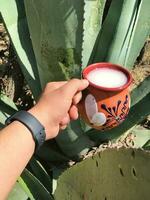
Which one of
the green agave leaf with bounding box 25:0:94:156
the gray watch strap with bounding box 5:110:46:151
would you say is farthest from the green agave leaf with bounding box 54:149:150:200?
the green agave leaf with bounding box 25:0:94:156

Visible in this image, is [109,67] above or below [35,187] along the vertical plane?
above

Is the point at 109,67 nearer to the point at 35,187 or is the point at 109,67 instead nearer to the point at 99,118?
the point at 99,118

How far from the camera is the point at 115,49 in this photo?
170 cm

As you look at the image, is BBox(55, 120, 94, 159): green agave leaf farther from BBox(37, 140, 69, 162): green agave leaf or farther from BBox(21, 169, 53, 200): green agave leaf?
BBox(21, 169, 53, 200): green agave leaf

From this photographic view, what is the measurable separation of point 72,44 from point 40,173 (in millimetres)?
492

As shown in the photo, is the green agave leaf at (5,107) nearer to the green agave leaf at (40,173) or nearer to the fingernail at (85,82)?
the green agave leaf at (40,173)

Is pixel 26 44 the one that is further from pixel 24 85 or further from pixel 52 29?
pixel 24 85

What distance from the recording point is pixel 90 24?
162cm

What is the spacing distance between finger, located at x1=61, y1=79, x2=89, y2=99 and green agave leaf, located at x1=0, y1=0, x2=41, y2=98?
601 millimetres

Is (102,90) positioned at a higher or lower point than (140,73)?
higher

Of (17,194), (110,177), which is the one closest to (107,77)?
(110,177)

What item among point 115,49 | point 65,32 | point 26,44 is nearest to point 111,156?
point 65,32

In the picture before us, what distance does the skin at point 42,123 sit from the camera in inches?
42.3

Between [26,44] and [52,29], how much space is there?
0.28m
